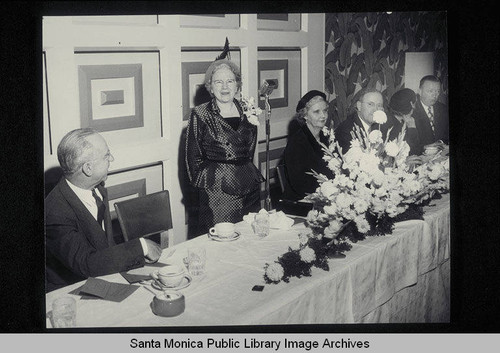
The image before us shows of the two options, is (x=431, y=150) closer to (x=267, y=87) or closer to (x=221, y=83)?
(x=267, y=87)

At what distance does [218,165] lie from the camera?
2.84m

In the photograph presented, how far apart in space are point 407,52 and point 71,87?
1.70m

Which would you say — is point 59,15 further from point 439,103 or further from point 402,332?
point 402,332

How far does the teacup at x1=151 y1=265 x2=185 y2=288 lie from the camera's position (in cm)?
181

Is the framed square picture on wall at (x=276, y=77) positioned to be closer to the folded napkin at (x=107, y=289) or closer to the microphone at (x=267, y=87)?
the microphone at (x=267, y=87)

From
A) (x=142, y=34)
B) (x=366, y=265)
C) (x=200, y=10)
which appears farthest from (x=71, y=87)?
(x=366, y=265)

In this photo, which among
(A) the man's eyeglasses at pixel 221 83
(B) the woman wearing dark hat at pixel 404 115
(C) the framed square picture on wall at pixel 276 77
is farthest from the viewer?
(C) the framed square picture on wall at pixel 276 77

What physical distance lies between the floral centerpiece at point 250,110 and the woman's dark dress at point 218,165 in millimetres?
31

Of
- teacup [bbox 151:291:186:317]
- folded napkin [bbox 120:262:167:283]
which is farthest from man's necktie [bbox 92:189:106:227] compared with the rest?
teacup [bbox 151:291:186:317]

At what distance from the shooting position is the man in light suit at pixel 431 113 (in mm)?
2547

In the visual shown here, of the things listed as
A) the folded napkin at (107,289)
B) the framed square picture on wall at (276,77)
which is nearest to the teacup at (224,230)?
the folded napkin at (107,289)

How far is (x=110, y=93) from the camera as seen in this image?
96.5 inches

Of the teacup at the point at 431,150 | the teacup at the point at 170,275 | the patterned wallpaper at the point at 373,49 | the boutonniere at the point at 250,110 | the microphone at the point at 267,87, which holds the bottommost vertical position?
the teacup at the point at 170,275

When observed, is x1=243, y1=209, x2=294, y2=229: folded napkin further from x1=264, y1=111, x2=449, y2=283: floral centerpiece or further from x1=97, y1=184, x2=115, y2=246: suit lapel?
x1=97, y1=184, x2=115, y2=246: suit lapel
